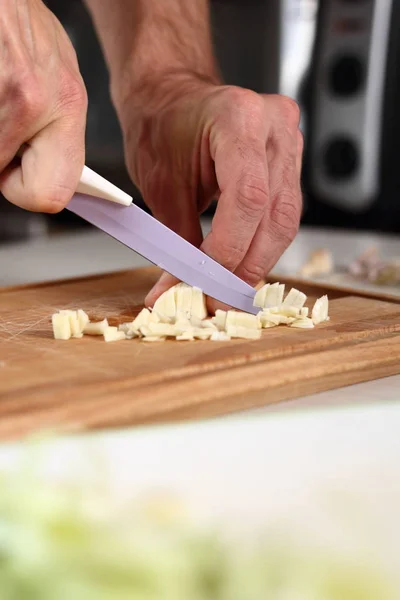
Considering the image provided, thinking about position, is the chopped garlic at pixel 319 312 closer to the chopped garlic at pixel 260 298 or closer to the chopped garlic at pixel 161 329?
the chopped garlic at pixel 260 298

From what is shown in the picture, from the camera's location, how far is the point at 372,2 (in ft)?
6.89

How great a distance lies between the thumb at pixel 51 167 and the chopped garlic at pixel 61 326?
0.11 metres

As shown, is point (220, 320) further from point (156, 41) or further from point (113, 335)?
point (156, 41)

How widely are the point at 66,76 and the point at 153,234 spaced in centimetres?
21

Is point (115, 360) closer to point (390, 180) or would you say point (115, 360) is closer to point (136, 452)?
point (136, 452)

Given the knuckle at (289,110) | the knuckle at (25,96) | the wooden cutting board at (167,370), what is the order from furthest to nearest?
the knuckle at (289,110) → the knuckle at (25,96) → the wooden cutting board at (167,370)

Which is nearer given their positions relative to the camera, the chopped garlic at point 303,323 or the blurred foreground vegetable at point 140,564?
the blurred foreground vegetable at point 140,564

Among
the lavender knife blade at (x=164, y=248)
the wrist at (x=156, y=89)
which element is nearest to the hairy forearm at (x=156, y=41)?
the wrist at (x=156, y=89)

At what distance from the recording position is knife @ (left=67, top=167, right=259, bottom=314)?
1.08 meters

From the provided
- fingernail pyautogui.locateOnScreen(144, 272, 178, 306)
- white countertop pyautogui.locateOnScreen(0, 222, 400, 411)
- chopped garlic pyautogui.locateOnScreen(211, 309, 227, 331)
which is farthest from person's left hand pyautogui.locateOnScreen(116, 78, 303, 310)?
white countertop pyautogui.locateOnScreen(0, 222, 400, 411)

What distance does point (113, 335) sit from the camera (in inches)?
38.3

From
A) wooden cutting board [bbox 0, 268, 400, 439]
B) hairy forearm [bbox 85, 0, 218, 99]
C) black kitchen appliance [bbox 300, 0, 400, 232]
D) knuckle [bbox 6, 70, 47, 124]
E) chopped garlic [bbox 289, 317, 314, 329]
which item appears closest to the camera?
wooden cutting board [bbox 0, 268, 400, 439]

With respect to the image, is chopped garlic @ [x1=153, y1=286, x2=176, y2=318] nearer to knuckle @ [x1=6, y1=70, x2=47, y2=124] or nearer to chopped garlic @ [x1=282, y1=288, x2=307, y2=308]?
chopped garlic @ [x1=282, y1=288, x2=307, y2=308]

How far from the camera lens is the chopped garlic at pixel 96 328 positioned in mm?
984
